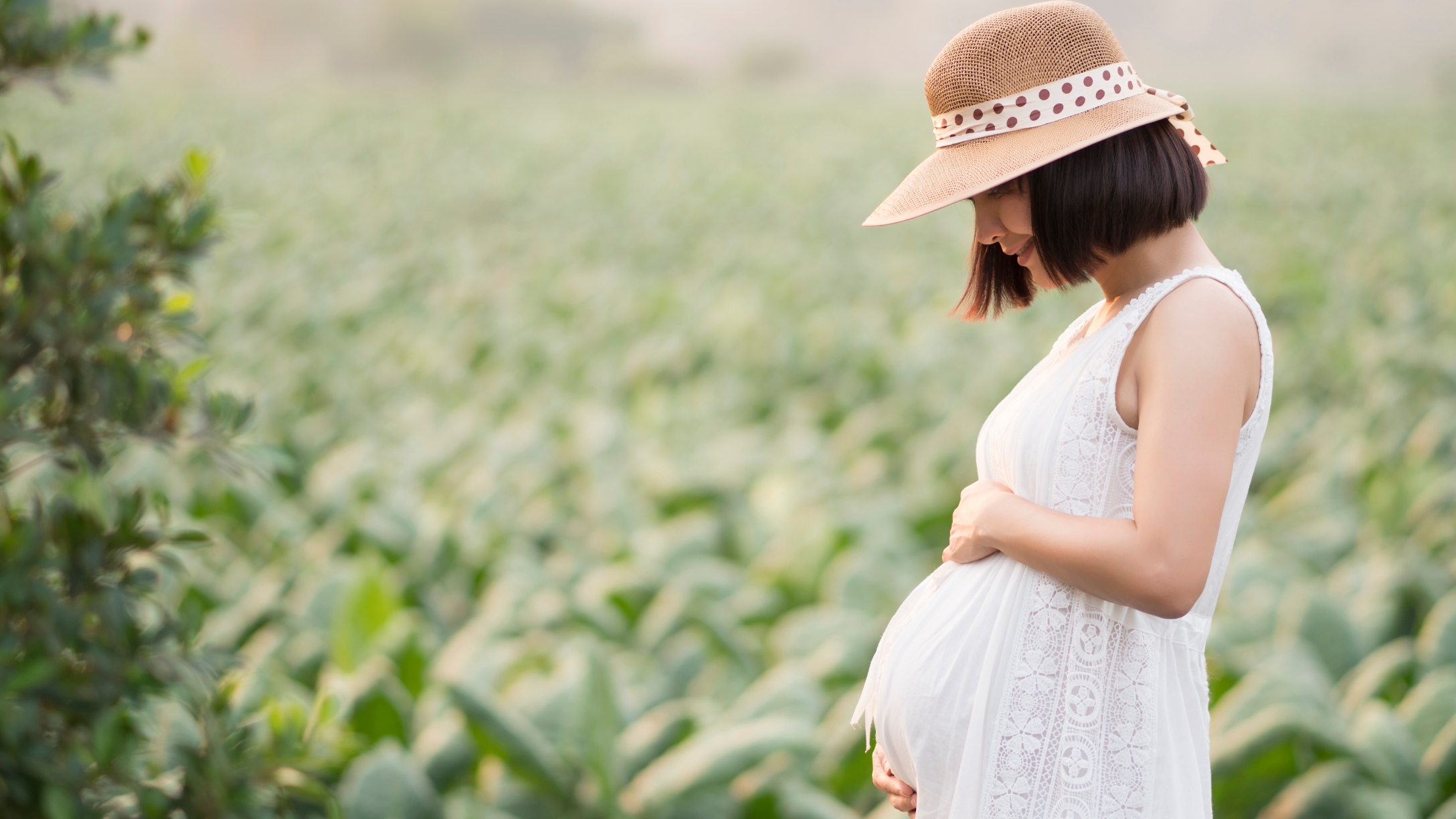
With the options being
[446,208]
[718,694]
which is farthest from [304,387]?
[446,208]

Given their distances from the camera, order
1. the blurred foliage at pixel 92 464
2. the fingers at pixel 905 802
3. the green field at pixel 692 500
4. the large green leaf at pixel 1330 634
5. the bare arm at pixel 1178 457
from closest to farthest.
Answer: the bare arm at pixel 1178 457 < the fingers at pixel 905 802 < the blurred foliage at pixel 92 464 < the green field at pixel 692 500 < the large green leaf at pixel 1330 634

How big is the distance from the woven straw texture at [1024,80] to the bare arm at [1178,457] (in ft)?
0.60

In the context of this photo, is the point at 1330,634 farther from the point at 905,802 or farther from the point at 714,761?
the point at 905,802

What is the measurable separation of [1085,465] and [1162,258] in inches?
8.9

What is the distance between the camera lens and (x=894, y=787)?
4.29ft

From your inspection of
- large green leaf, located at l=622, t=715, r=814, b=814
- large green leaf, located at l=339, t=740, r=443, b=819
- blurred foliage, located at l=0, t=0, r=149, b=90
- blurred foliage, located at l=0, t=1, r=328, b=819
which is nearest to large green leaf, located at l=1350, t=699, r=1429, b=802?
large green leaf, located at l=622, t=715, r=814, b=814

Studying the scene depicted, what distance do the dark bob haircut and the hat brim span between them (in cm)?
2

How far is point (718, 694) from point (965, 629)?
6.22 ft

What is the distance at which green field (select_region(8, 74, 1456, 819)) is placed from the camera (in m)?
2.41

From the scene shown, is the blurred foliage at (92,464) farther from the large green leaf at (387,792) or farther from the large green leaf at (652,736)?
the large green leaf at (652,736)

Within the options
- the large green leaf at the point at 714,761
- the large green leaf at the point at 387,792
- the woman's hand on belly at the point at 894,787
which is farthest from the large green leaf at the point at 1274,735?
the large green leaf at the point at 387,792

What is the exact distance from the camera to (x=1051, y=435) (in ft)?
3.84

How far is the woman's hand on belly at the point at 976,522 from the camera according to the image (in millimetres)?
1199

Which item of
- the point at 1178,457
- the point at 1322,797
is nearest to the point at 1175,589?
the point at 1178,457
